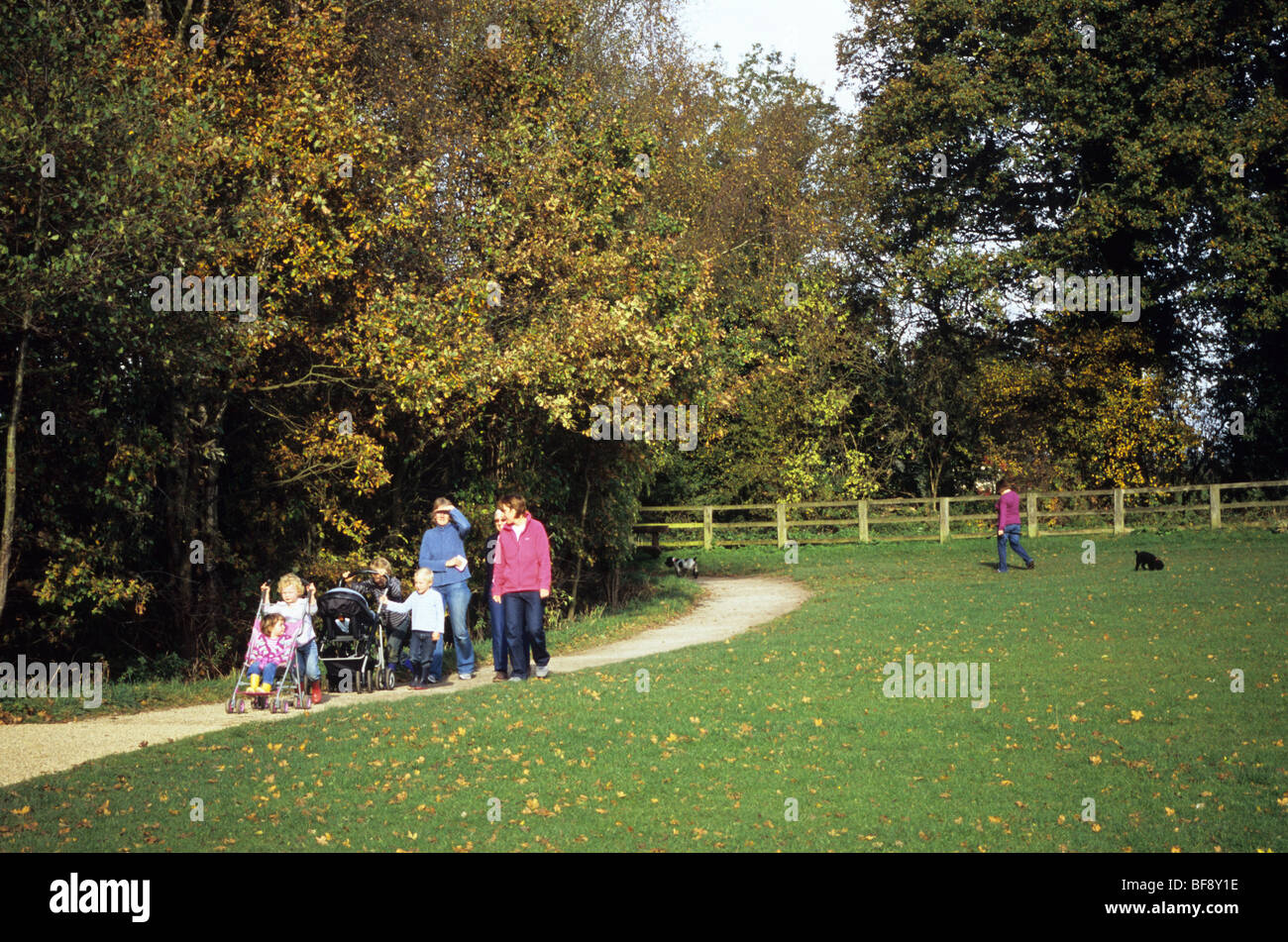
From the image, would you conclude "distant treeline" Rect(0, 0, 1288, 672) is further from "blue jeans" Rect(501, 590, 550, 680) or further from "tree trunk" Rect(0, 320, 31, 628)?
"blue jeans" Rect(501, 590, 550, 680)

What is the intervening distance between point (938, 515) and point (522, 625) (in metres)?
23.4

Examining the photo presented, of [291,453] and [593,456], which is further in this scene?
[593,456]

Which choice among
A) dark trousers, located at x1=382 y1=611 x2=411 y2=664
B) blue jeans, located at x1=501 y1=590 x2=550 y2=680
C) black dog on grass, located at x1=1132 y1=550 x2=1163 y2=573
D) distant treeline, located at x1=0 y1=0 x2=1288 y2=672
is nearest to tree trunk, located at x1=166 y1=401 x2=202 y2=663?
distant treeline, located at x1=0 y1=0 x2=1288 y2=672

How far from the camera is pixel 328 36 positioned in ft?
Result: 57.5

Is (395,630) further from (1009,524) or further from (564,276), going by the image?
(1009,524)

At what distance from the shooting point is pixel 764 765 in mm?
9195

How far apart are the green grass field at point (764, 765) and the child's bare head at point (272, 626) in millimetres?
1137

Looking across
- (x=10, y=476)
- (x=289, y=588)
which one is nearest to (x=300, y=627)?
Answer: (x=289, y=588)

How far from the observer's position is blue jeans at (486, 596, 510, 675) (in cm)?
1406

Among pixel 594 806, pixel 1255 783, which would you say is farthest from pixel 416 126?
pixel 1255 783

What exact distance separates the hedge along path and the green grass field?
0.48 metres
